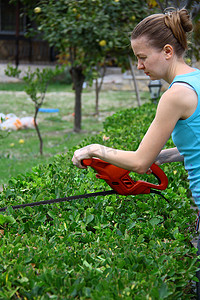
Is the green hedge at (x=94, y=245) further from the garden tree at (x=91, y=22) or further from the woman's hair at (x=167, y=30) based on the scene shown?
the garden tree at (x=91, y=22)

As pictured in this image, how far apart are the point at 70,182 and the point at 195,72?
4.78 feet

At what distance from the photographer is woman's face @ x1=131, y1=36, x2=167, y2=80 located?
2.10 metres

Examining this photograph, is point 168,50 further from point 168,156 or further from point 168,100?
point 168,156

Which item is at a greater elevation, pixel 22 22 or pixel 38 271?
pixel 38 271

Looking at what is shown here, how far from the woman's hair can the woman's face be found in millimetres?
21

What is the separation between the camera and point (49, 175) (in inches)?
137

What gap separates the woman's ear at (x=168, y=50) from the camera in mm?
2094

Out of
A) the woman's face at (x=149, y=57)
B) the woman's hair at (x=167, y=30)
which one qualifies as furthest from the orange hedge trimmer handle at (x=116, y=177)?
the woman's hair at (x=167, y=30)

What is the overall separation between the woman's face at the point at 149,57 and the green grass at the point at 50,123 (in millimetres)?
3978

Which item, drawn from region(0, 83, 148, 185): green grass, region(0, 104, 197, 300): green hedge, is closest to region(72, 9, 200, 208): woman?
region(0, 104, 197, 300): green hedge

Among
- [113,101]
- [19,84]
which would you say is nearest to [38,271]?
[113,101]

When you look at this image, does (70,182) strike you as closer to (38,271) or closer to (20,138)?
(38,271)

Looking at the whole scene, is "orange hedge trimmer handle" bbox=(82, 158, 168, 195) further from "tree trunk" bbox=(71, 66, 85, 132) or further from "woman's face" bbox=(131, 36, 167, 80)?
"tree trunk" bbox=(71, 66, 85, 132)

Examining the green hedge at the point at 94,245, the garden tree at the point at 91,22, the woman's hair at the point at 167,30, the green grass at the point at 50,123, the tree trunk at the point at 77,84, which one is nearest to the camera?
the green hedge at the point at 94,245
